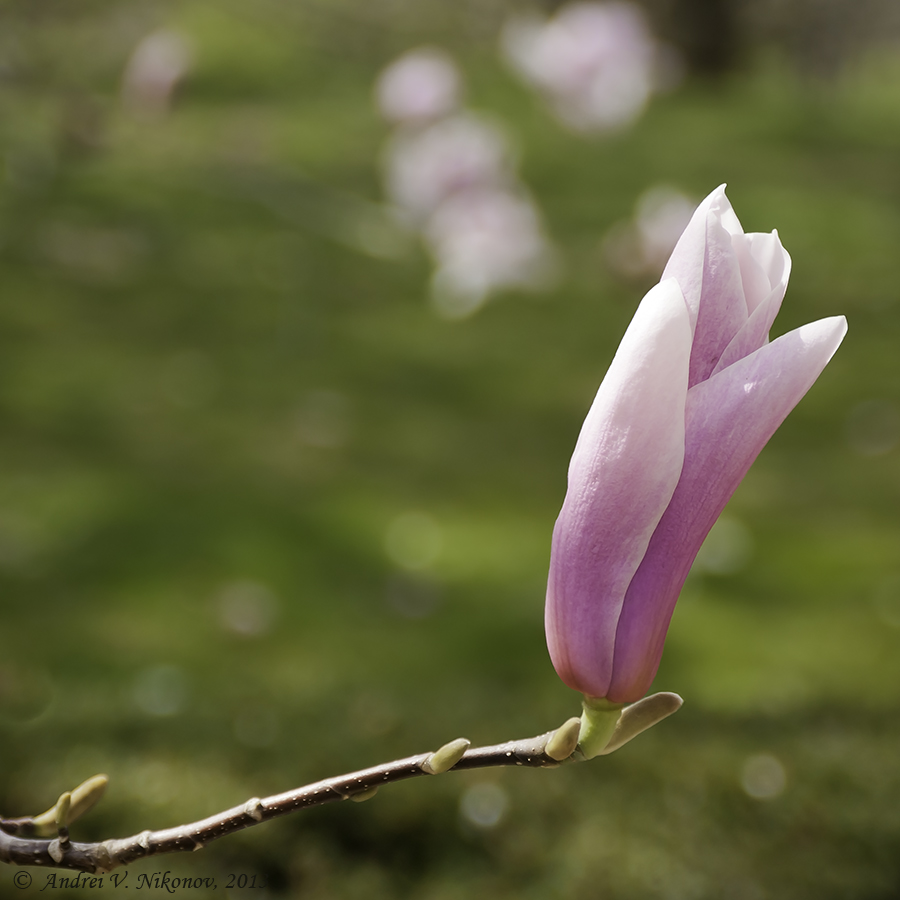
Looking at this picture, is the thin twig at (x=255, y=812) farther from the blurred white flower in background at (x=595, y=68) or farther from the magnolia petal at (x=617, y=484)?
the blurred white flower in background at (x=595, y=68)

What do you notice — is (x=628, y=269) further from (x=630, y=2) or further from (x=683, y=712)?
(x=630, y=2)

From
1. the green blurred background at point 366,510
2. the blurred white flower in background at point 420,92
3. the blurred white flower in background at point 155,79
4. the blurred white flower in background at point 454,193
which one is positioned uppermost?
the blurred white flower in background at point 155,79

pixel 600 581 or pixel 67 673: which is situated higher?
pixel 600 581

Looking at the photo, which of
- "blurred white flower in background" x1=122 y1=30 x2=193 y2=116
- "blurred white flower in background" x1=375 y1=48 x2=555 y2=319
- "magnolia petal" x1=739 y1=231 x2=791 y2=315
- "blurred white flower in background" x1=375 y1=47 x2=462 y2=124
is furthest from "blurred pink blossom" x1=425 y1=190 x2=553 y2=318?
"magnolia petal" x1=739 y1=231 x2=791 y2=315

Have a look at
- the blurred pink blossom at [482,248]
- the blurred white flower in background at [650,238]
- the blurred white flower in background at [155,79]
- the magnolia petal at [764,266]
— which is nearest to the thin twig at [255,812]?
the magnolia petal at [764,266]

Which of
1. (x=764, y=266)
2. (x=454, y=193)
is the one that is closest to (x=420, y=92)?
(x=454, y=193)

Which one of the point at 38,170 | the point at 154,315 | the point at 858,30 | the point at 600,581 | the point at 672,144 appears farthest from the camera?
the point at 858,30

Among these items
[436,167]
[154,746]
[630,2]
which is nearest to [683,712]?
[154,746]
